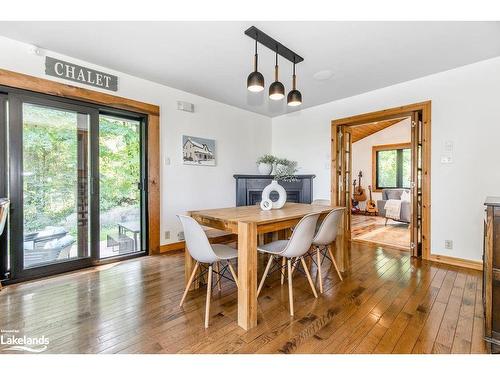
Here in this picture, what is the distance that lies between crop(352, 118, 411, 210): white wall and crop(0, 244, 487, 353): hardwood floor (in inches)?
209

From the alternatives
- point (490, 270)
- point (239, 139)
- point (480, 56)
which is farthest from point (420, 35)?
point (239, 139)

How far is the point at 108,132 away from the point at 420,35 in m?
3.68

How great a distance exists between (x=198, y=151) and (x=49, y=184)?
198cm

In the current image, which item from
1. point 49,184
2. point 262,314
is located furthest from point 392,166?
point 49,184

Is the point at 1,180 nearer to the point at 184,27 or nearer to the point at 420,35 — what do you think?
the point at 184,27

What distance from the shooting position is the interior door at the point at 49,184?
250cm

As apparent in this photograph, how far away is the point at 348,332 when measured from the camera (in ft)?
5.48

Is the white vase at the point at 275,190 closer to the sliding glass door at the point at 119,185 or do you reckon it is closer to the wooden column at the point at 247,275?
the wooden column at the point at 247,275

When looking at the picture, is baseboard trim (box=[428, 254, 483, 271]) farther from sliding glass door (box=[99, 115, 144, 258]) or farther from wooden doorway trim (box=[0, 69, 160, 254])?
sliding glass door (box=[99, 115, 144, 258])

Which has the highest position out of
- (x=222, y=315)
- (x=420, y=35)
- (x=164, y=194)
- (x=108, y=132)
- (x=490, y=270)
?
(x=420, y=35)

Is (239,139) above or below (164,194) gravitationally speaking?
above

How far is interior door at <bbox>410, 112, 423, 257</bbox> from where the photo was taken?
3.35 metres

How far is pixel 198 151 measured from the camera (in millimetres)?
4008

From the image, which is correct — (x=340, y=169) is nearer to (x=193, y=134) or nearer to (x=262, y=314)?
(x=193, y=134)
